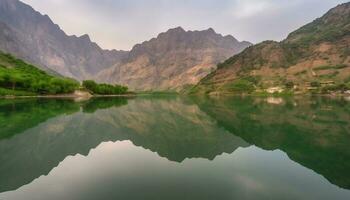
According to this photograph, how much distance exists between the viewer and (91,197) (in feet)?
67.8

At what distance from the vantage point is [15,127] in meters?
56.4

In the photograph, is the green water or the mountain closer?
the green water

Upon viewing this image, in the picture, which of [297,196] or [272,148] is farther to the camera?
[272,148]

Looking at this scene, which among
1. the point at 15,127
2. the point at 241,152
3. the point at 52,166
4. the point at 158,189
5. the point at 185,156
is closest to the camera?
the point at 158,189

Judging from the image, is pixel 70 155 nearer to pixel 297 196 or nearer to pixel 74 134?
pixel 74 134

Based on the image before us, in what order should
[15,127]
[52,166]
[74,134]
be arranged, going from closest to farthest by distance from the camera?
[52,166] < [74,134] < [15,127]

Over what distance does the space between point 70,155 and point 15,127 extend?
2707cm

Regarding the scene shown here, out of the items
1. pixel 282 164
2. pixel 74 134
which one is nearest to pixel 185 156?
pixel 282 164

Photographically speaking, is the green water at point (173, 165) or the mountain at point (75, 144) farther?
the mountain at point (75, 144)

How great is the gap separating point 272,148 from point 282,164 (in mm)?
9031

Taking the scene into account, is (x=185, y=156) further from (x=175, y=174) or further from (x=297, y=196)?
(x=297, y=196)

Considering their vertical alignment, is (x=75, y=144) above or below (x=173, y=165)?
below

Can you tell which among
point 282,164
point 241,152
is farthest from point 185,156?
point 282,164

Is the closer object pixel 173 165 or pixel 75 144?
pixel 173 165
